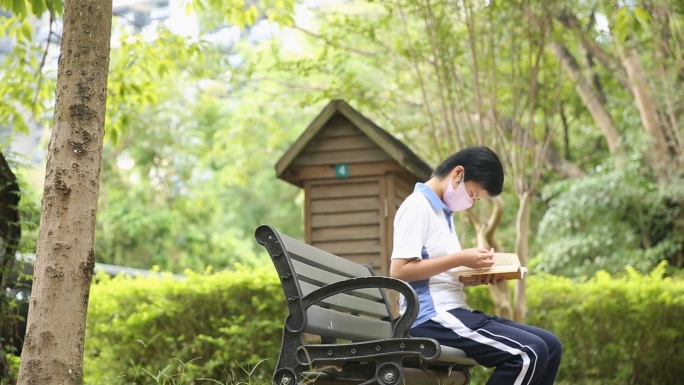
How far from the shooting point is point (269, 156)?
66.7 feet

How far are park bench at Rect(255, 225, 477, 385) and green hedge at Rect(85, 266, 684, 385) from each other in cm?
353

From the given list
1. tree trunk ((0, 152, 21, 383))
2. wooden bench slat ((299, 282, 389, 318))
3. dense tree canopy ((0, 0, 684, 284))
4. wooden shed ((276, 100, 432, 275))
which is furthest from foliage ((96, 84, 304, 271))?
wooden bench slat ((299, 282, 389, 318))

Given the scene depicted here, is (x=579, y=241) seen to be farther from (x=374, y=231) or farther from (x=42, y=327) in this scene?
(x=42, y=327)

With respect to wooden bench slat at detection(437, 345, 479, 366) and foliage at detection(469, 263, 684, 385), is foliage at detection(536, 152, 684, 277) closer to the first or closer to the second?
foliage at detection(469, 263, 684, 385)

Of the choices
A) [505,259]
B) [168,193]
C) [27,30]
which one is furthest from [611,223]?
[168,193]

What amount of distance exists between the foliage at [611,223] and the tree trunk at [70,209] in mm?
10939

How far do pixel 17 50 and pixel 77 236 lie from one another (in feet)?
13.1

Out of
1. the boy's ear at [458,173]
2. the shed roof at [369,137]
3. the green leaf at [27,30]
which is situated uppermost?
the green leaf at [27,30]

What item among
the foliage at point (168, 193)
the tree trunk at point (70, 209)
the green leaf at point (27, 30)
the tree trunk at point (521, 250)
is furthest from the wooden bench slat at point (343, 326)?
the foliage at point (168, 193)

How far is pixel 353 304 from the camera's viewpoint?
443 centimetres

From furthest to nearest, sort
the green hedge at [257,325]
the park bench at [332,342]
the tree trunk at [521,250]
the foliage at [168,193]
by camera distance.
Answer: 1. the foliage at [168,193]
2. the tree trunk at [521,250]
3. the green hedge at [257,325]
4. the park bench at [332,342]

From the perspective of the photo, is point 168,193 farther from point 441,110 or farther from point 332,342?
point 332,342

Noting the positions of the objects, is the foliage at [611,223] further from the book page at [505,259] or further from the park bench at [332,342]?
the park bench at [332,342]

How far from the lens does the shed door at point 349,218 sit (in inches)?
308
